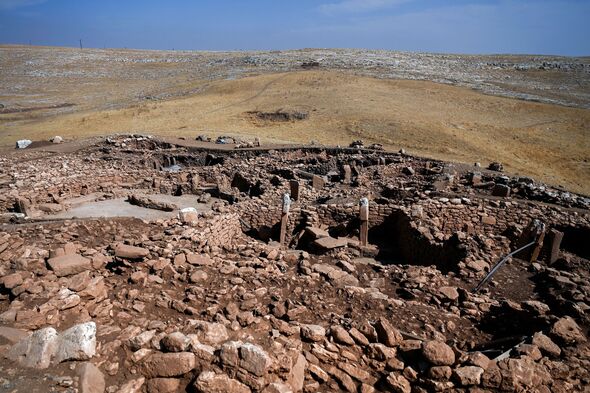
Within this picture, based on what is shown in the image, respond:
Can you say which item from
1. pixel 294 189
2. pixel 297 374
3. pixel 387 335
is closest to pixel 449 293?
pixel 387 335

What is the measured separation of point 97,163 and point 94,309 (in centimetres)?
1501

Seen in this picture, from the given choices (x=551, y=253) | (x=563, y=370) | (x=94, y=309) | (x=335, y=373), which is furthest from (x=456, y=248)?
(x=94, y=309)

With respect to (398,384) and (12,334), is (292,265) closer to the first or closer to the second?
(398,384)

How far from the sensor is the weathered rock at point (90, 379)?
3.69m

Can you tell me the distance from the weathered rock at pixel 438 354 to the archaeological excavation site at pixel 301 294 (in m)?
0.01

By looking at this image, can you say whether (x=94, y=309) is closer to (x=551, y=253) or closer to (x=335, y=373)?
(x=335, y=373)

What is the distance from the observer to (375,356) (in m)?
4.64

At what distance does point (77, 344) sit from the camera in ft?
13.3

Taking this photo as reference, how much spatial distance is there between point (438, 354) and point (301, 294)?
231cm

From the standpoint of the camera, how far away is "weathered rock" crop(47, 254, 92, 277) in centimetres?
600

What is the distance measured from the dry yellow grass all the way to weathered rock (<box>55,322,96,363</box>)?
21126mm

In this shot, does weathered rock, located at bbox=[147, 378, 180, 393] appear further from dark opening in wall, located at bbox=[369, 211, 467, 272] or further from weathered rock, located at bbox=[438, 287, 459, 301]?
dark opening in wall, located at bbox=[369, 211, 467, 272]

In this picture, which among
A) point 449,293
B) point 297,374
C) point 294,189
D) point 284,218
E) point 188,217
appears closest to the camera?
point 297,374

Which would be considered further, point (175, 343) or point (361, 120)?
point (361, 120)
